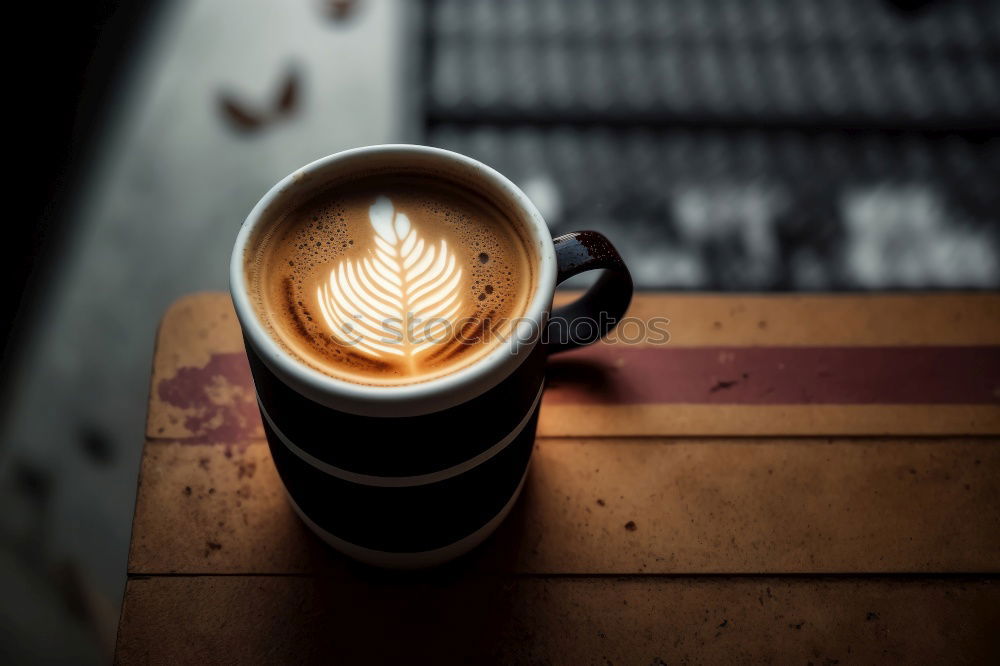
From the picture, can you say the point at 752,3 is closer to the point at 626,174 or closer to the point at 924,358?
the point at 626,174

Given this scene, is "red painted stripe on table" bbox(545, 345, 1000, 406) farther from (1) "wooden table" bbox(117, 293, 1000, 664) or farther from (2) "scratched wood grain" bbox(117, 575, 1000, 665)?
(2) "scratched wood grain" bbox(117, 575, 1000, 665)

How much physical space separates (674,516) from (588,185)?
2.20ft

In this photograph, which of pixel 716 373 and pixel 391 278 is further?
pixel 716 373

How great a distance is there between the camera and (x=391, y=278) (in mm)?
469

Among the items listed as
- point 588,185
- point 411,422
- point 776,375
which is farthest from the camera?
point 588,185

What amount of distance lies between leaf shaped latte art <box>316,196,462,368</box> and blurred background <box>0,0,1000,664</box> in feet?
2.07

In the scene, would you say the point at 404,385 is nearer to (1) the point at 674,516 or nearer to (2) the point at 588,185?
(1) the point at 674,516

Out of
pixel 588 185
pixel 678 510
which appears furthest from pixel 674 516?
pixel 588 185

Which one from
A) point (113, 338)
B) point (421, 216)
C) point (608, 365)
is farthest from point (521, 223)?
point (113, 338)

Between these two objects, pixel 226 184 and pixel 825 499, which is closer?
pixel 825 499

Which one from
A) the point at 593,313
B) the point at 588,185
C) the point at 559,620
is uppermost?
the point at 593,313

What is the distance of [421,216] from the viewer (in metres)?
0.50

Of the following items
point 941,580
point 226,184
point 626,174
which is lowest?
point 226,184

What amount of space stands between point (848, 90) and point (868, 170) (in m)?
0.13
